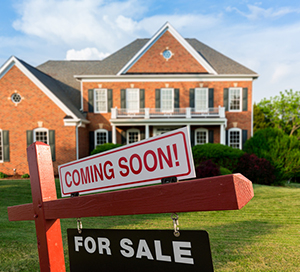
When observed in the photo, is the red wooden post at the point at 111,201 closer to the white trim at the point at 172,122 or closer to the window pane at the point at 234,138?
the white trim at the point at 172,122

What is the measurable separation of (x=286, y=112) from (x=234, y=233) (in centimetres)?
3041

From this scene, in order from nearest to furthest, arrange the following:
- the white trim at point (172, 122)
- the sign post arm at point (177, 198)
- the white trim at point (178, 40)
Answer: the sign post arm at point (177, 198) → the white trim at point (172, 122) → the white trim at point (178, 40)

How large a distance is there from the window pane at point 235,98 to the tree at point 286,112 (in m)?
13.9

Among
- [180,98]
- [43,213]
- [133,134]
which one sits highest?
[180,98]

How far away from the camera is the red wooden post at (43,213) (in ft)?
5.39

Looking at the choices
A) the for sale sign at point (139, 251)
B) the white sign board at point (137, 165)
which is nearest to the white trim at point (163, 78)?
the white sign board at point (137, 165)

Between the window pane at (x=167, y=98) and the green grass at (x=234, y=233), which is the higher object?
the window pane at (x=167, y=98)

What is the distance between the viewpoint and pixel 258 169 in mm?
13422

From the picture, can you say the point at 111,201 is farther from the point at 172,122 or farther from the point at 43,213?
the point at 172,122

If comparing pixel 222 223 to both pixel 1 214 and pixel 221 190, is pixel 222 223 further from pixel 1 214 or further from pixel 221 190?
pixel 1 214

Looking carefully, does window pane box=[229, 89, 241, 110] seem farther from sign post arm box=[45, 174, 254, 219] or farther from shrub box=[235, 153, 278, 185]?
sign post arm box=[45, 174, 254, 219]

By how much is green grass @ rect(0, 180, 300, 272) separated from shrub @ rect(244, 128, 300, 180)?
5.45 metres

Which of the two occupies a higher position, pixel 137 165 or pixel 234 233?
pixel 137 165

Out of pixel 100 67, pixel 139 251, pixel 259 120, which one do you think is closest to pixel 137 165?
pixel 139 251
